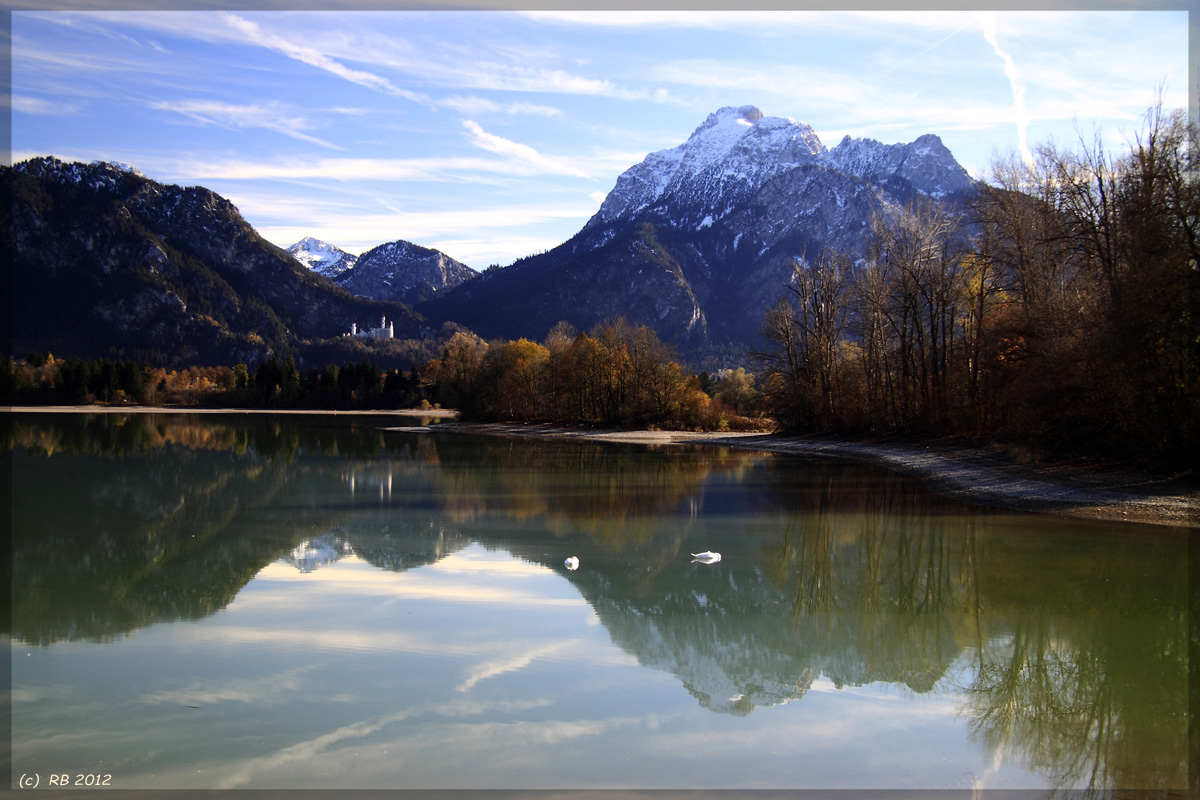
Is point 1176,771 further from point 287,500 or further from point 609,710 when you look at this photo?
point 287,500

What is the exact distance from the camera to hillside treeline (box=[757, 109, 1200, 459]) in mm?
19453

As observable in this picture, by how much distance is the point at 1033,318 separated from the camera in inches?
1047

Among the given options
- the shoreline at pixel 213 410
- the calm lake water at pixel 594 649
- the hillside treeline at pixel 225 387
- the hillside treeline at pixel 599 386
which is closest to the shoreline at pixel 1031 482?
the calm lake water at pixel 594 649

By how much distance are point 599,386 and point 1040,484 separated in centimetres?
4558

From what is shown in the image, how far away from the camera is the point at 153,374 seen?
427 ft

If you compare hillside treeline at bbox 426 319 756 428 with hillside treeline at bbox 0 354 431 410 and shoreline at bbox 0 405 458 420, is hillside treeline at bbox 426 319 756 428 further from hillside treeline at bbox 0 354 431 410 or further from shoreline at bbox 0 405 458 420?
hillside treeline at bbox 0 354 431 410

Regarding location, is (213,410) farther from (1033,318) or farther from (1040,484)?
(1040,484)

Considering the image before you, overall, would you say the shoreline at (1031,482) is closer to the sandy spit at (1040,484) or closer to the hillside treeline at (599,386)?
the sandy spit at (1040,484)

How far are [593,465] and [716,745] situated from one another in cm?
2735

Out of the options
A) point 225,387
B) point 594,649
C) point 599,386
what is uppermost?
point 225,387

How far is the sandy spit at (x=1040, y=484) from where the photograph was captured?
17984 millimetres

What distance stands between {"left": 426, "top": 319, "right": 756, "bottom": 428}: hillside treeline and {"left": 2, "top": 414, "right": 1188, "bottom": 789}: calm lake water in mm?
43127

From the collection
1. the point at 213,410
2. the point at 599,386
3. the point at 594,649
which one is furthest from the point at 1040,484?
the point at 213,410

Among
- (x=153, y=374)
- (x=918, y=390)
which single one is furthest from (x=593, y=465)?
(x=153, y=374)
